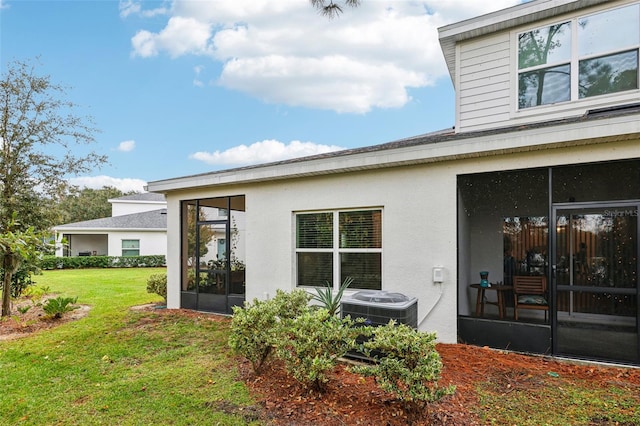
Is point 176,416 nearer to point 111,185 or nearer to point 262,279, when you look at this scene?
point 262,279

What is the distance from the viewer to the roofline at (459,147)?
425 cm

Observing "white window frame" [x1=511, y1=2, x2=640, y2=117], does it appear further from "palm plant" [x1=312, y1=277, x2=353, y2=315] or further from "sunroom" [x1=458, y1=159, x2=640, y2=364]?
"palm plant" [x1=312, y1=277, x2=353, y2=315]

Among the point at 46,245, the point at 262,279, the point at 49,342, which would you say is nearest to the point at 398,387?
the point at 262,279

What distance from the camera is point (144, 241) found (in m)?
23.9

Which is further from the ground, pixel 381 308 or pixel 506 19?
pixel 506 19

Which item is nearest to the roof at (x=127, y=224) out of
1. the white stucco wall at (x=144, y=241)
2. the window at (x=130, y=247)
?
the white stucco wall at (x=144, y=241)

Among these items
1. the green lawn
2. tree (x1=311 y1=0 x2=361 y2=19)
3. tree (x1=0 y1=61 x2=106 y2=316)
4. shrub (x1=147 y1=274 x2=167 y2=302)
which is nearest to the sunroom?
tree (x1=311 y1=0 x2=361 y2=19)

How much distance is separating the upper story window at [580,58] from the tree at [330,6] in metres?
3.70

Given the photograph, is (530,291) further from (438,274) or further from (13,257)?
(13,257)

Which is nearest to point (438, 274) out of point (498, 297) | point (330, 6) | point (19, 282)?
point (498, 297)

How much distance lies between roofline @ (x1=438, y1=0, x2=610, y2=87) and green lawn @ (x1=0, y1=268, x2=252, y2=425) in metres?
7.15

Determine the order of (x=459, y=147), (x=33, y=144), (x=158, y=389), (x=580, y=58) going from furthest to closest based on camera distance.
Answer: (x=33, y=144), (x=580, y=58), (x=459, y=147), (x=158, y=389)

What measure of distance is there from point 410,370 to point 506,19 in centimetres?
656

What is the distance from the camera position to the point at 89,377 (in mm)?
4457
